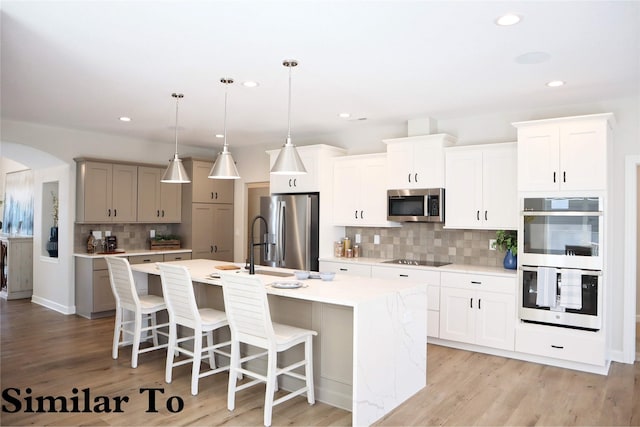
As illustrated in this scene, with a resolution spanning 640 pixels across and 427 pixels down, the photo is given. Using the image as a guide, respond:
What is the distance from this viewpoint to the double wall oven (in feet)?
13.3

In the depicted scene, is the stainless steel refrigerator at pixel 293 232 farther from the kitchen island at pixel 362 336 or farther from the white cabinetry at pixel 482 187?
the kitchen island at pixel 362 336

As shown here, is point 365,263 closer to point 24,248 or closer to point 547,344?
point 547,344

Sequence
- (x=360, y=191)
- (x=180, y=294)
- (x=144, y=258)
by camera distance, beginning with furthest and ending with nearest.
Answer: (x=144, y=258) → (x=360, y=191) → (x=180, y=294)

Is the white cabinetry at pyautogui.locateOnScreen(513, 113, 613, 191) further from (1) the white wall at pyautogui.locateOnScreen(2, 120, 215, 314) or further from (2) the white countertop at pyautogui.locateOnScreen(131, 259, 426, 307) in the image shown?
(1) the white wall at pyautogui.locateOnScreen(2, 120, 215, 314)

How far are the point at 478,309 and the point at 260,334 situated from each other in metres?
2.53

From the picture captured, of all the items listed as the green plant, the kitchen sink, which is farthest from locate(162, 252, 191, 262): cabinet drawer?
the green plant

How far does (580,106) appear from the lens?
4.60 meters

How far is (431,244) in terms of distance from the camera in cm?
550

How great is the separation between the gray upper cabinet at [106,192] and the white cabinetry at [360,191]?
9.89 ft

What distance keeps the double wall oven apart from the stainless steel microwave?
0.94 meters

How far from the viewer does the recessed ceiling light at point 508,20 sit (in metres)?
2.62

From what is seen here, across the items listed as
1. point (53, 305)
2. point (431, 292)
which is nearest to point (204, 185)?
point (53, 305)

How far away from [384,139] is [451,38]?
2718 mm

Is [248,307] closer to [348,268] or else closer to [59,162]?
[348,268]
